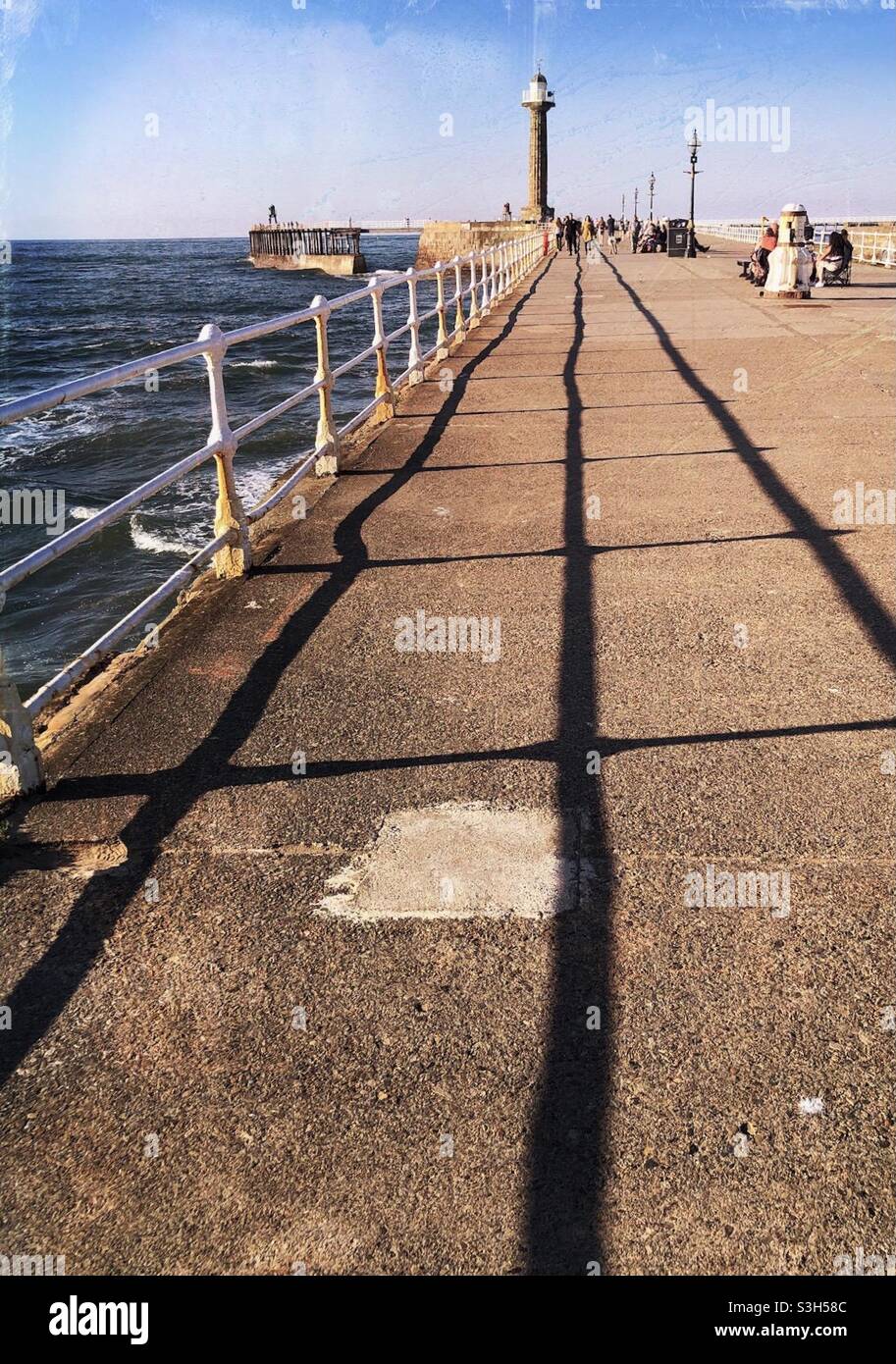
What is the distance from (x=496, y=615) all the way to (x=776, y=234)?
20358 millimetres

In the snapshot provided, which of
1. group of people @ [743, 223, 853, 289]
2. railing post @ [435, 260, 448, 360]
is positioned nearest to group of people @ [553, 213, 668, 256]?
group of people @ [743, 223, 853, 289]

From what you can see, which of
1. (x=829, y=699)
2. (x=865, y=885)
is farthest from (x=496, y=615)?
(x=865, y=885)

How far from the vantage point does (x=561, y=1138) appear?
7.53 feet

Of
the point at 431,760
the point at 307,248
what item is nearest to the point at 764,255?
the point at 431,760

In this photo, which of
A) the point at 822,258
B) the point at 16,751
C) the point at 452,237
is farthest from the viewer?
the point at 452,237

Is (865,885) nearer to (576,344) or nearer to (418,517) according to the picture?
(418,517)

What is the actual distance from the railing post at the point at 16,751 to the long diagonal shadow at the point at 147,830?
411 millimetres

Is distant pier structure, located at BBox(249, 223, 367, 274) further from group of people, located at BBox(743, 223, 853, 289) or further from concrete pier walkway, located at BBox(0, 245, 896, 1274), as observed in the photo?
concrete pier walkway, located at BBox(0, 245, 896, 1274)

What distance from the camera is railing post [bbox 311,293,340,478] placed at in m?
7.67

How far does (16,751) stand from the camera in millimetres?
3680

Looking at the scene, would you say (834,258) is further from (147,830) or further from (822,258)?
(147,830)

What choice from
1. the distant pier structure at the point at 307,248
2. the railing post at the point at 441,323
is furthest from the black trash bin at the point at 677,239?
the distant pier structure at the point at 307,248

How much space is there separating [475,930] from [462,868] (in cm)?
31

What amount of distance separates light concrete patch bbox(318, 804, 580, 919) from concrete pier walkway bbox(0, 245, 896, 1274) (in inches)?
0.5
